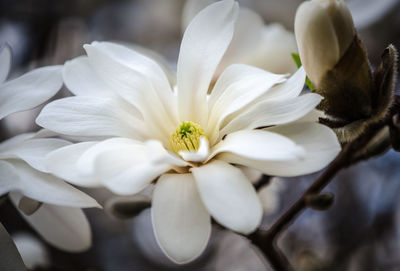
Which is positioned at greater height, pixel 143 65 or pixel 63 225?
pixel 143 65

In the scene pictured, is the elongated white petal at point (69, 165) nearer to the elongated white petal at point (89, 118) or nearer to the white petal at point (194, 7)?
the elongated white petal at point (89, 118)

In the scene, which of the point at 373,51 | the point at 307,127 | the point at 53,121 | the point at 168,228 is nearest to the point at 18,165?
the point at 53,121

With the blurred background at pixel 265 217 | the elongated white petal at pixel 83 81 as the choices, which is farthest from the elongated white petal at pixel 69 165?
the blurred background at pixel 265 217

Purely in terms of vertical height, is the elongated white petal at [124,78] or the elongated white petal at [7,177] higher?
the elongated white petal at [124,78]

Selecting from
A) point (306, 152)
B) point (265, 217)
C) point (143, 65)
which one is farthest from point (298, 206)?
point (265, 217)

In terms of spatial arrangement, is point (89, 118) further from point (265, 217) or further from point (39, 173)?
point (265, 217)

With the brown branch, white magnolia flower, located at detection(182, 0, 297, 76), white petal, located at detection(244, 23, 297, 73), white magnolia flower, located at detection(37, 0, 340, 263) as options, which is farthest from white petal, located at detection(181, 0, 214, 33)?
the brown branch
